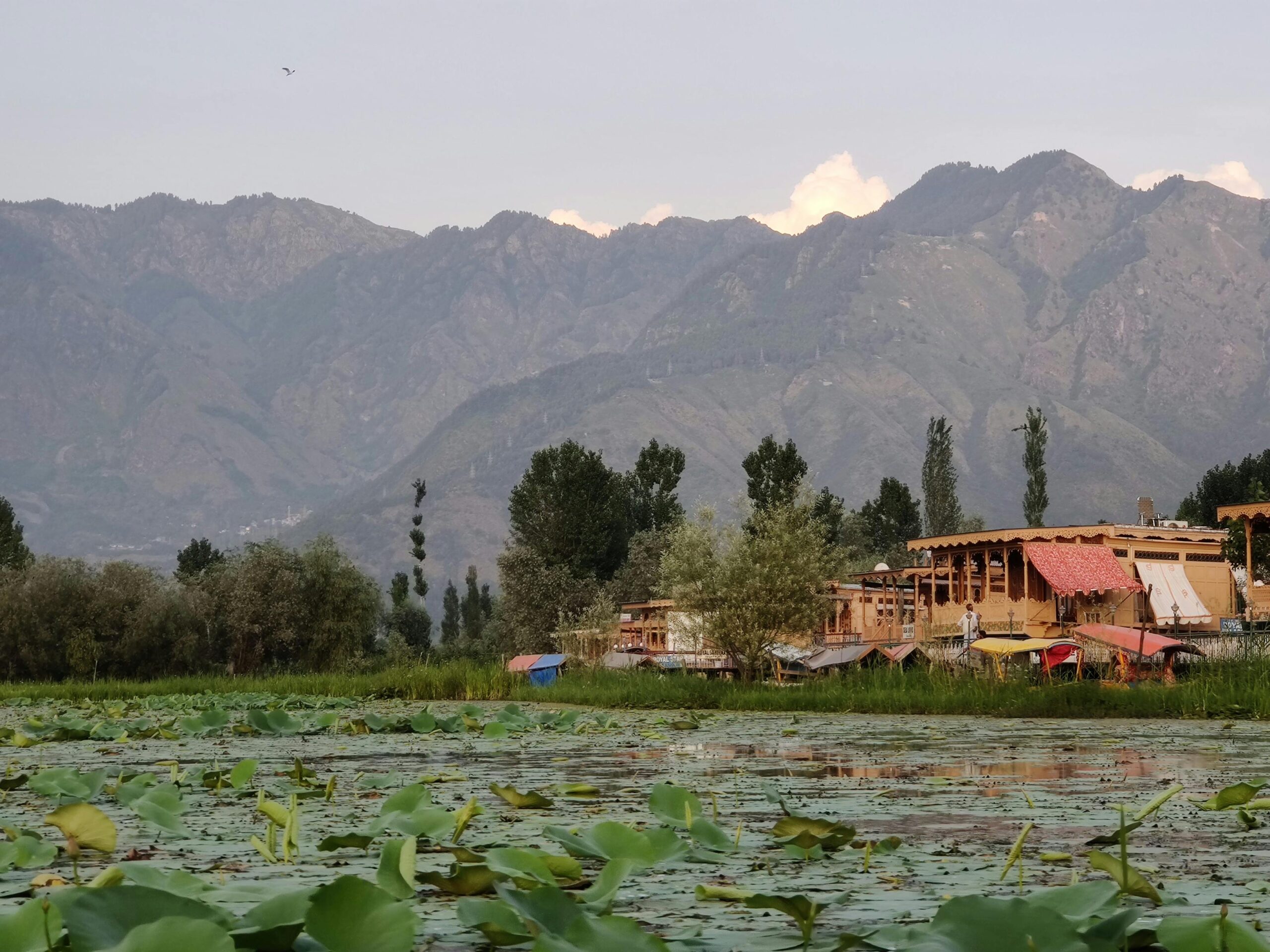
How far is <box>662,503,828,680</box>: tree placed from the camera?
33.4 m

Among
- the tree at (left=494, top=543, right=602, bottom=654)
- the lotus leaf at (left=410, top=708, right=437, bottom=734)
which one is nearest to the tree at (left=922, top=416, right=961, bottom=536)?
the tree at (left=494, top=543, right=602, bottom=654)

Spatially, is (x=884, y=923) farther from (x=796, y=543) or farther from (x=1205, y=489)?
(x=1205, y=489)

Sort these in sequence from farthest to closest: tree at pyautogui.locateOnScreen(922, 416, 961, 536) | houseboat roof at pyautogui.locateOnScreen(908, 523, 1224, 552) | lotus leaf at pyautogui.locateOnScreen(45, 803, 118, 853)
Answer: tree at pyautogui.locateOnScreen(922, 416, 961, 536)
houseboat roof at pyautogui.locateOnScreen(908, 523, 1224, 552)
lotus leaf at pyautogui.locateOnScreen(45, 803, 118, 853)

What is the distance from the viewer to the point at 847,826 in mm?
4512

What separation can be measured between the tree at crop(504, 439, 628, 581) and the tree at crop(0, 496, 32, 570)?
23.8m

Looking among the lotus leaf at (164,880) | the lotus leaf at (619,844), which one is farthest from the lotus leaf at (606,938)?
the lotus leaf at (619,844)

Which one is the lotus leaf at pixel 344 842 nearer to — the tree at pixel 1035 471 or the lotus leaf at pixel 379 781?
the lotus leaf at pixel 379 781

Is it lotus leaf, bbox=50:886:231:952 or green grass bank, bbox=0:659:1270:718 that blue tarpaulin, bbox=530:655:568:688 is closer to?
green grass bank, bbox=0:659:1270:718

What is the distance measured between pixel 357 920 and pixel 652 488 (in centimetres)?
7932

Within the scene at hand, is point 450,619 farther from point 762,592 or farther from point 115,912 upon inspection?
point 115,912

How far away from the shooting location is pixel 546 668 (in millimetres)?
48312

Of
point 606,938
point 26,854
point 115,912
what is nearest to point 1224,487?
point 26,854

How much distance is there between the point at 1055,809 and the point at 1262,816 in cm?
79

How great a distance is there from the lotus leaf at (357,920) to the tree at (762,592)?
29.6m
